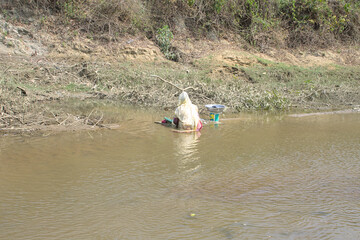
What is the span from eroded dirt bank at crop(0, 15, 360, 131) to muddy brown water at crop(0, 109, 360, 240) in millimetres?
1809

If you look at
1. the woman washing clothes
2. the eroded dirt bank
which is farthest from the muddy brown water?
the eroded dirt bank

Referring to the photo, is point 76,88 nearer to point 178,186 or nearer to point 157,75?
point 157,75

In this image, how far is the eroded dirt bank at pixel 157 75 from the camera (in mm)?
9570

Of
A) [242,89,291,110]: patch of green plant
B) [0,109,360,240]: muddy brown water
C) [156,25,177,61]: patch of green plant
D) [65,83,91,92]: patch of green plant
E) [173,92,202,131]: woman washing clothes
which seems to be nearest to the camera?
[0,109,360,240]: muddy brown water

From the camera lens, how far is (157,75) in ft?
35.9

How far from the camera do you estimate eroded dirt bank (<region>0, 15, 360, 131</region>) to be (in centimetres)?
957

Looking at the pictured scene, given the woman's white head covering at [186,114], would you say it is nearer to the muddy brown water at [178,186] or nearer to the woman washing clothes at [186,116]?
the woman washing clothes at [186,116]

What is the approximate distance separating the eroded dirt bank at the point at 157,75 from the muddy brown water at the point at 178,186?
1.81 metres

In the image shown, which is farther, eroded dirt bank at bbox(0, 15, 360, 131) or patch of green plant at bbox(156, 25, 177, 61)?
patch of green plant at bbox(156, 25, 177, 61)

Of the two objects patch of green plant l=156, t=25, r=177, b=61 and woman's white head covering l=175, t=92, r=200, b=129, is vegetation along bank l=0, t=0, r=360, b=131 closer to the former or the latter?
patch of green plant l=156, t=25, r=177, b=61

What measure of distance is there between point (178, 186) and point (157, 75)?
722 centimetres

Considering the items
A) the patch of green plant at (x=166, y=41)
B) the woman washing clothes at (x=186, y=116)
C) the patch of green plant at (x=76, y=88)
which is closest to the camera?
the woman washing clothes at (x=186, y=116)

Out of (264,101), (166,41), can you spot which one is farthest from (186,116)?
(166,41)

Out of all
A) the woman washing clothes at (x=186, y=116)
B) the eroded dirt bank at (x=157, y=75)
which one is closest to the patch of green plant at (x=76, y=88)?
the eroded dirt bank at (x=157, y=75)
